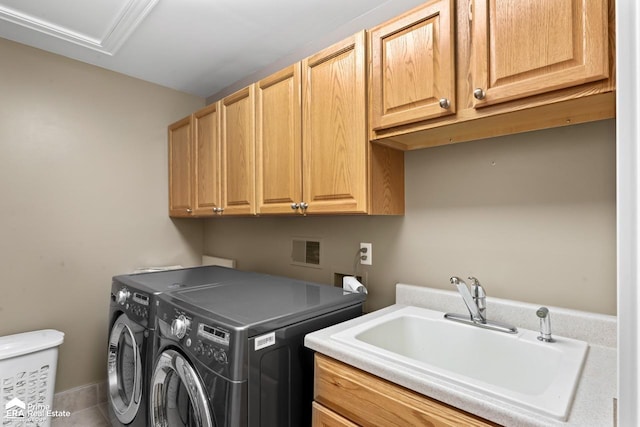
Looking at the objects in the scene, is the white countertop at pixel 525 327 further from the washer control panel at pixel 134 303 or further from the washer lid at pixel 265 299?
the washer control panel at pixel 134 303

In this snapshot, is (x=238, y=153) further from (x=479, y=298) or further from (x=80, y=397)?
(x=80, y=397)

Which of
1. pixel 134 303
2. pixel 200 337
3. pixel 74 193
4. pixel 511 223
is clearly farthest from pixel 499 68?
pixel 74 193

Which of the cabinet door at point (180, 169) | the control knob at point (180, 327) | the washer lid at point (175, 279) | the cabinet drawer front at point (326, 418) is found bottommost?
the cabinet drawer front at point (326, 418)

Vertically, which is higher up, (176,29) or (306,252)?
(176,29)

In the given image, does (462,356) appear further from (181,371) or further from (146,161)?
(146,161)

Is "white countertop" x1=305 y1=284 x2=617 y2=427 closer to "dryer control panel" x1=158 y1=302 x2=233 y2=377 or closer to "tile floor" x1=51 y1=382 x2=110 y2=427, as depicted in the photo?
"dryer control panel" x1=158 y1=302 x2=233 y2=377

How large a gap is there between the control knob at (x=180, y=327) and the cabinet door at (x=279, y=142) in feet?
2.34

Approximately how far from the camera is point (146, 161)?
106 inches

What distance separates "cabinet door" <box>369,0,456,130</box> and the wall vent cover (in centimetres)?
95

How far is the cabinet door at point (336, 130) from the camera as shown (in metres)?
1.45

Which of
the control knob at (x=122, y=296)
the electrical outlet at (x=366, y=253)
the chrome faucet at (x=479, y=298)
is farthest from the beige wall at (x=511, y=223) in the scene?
the control knob at (x=122, y=296)

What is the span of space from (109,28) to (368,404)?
2.37 meters

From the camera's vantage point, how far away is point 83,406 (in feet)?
7.64

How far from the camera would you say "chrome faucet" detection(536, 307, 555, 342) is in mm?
1130
